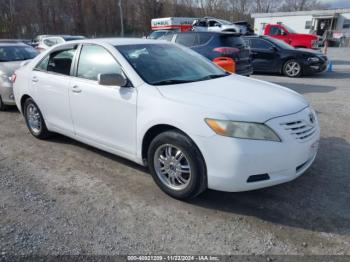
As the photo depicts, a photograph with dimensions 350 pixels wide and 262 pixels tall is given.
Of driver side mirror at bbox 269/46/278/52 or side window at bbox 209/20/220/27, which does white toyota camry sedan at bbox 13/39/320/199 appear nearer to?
driver side mirror at bbox 269/46/278/52

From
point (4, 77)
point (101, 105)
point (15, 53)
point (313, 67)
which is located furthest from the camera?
point (313, 67)

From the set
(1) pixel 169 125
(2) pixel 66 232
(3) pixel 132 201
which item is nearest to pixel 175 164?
(1) pixel 169 125

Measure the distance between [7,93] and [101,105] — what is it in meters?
4.30

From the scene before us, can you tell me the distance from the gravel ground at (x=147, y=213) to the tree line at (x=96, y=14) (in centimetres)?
4000

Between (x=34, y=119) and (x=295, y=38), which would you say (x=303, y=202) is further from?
(x=295, y=38)

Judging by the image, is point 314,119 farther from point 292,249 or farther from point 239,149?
point 292,249

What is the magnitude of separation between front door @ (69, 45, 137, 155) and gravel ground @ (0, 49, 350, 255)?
47cm

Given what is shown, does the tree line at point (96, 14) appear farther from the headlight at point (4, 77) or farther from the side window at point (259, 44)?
the headlight at point (4, 77)

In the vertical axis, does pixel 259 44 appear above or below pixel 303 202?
above

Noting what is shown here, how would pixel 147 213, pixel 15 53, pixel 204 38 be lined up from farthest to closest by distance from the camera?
pixel 204 38 → pixel 15 53 → pixel 147 213

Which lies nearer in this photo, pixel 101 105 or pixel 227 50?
pixel 101 105

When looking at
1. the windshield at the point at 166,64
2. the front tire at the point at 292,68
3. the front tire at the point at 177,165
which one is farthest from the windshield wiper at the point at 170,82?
the front tire at the point at 292,68

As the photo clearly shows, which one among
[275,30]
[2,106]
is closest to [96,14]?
[275,30]

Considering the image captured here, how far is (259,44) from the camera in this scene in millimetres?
12172
